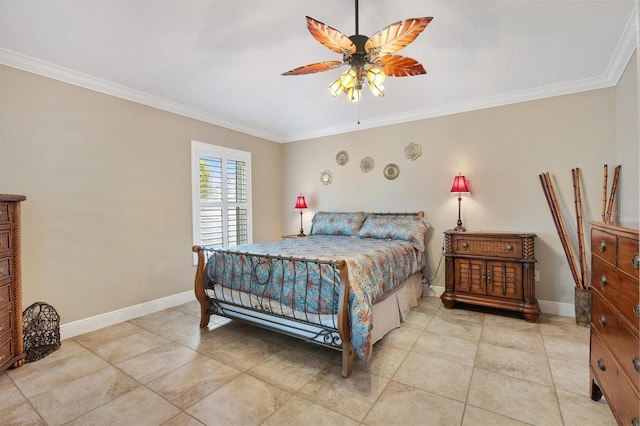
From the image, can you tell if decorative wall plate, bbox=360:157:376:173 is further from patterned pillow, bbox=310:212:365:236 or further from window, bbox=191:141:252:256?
window, bbox=191:141:252:256

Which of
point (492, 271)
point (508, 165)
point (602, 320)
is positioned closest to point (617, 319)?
point (602, 320)

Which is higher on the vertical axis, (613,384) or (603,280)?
(603,280)

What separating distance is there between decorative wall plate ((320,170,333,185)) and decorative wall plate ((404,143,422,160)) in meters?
1.26

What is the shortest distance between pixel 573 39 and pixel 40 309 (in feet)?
15.9

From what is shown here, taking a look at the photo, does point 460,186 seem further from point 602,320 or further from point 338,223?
point 602,320

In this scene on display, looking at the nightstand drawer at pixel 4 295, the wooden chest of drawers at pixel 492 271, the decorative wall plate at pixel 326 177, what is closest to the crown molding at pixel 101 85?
the decorative wall plate at pixel 326 177

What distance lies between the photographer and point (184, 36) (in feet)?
7.23

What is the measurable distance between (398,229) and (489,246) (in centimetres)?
99

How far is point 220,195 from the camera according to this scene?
4168mm

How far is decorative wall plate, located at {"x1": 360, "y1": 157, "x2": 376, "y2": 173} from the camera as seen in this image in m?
4.34

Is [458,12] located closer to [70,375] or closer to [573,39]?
[573,39]

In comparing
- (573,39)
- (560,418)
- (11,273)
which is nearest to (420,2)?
(573,39)

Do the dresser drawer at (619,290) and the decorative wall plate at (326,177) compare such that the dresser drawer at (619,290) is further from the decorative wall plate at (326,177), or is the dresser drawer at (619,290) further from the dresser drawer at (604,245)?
the decorative wall plate at (326,177)

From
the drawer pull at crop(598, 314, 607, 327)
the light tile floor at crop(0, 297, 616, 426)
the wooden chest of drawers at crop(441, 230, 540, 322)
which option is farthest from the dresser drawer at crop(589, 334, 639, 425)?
the wooden chest of drawers at crop(441, 230, 540, 322)
